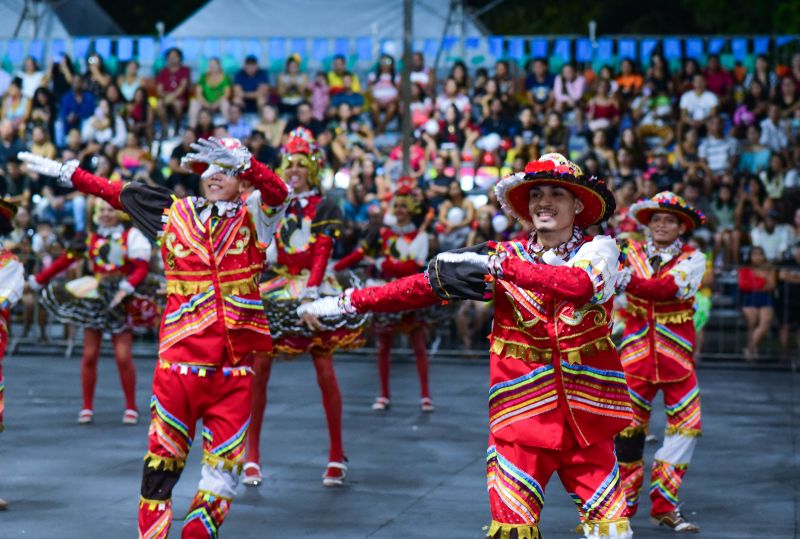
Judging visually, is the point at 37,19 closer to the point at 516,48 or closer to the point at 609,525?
the point at 516,48

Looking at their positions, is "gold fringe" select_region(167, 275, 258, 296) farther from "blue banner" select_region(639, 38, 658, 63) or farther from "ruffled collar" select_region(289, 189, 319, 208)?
"blue banner" select_region(639, 38, 658, 63)

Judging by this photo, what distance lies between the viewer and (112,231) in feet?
38.5

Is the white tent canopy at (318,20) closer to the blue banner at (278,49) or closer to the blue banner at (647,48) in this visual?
the blue banner at (278,49)

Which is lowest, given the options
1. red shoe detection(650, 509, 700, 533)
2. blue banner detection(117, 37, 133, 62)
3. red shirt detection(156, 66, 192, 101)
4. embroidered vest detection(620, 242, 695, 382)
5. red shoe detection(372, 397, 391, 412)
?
red shoe detection(650, 509, 700, 533)

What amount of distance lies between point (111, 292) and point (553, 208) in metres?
7.57

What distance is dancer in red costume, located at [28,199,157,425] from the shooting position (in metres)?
11.7

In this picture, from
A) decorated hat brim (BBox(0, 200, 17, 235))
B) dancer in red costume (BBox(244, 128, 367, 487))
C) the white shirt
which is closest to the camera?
decorated hat brim (BBox(0, 200, 17, 235))

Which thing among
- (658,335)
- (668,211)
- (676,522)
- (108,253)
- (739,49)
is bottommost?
(676,522)

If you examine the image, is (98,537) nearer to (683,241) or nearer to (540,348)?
(540,348)

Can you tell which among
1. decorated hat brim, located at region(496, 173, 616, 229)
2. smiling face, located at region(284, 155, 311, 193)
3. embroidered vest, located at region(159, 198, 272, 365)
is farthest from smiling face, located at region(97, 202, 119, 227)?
decorated hat brim, located at region(496, 173, 616, 229)

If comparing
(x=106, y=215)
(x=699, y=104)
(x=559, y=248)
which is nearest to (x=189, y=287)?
(x=559, y=248)

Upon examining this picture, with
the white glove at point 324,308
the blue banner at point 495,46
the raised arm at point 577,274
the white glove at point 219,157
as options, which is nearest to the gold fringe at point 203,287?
the white glove at point 219,157

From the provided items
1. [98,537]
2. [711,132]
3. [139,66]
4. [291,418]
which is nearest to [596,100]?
[711,132]

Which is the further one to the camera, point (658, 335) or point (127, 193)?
point (658, 335)
